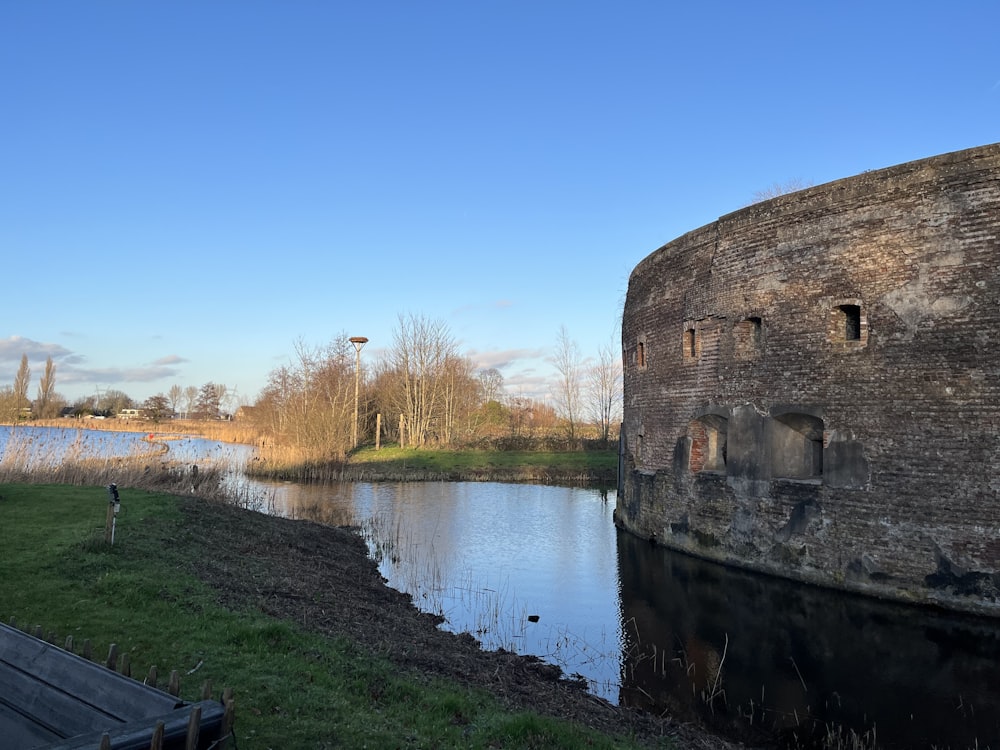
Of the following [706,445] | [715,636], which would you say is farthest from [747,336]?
[715,636]

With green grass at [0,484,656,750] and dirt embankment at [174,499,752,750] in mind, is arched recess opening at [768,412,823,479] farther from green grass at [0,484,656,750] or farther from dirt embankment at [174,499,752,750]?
green grass at [0,484,656,750]

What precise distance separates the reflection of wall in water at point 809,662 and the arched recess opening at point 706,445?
107 inches

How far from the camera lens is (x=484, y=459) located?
111 ft

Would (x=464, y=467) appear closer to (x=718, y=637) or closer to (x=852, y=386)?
(x=852, y=386)

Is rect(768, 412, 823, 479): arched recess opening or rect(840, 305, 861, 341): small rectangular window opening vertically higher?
rect(840, 305, 861, 341): small rectangular window opening

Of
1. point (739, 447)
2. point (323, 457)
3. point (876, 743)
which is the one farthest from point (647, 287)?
point (323, 457)

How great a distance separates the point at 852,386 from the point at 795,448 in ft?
5.86

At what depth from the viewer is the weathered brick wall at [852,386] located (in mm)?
9039

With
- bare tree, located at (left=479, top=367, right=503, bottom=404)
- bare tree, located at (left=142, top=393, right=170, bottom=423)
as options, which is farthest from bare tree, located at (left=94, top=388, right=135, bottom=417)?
bare tree, located at (left=479, top=367, right=503, bottom=404)

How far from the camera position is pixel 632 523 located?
15656mm

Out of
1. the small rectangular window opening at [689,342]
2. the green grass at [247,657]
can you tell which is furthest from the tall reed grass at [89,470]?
the small rectangular window opening at [689,342]

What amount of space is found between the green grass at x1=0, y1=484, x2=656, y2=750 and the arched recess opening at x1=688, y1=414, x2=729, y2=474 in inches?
349

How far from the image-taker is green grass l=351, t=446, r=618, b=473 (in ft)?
105

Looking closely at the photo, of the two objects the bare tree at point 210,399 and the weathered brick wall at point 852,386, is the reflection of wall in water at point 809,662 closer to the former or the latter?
the weathered brick wall at point 852,386
